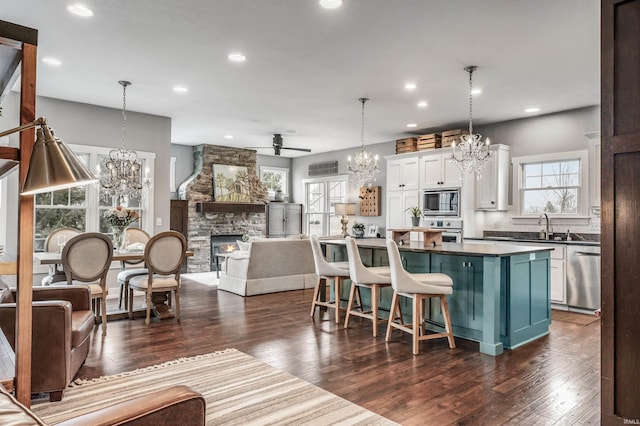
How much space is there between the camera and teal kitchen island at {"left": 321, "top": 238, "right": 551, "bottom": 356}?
3766 millimetres

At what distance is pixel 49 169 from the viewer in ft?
4.46

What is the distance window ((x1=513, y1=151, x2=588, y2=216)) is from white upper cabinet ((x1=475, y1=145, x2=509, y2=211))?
21cm

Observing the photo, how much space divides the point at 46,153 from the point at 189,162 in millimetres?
8771

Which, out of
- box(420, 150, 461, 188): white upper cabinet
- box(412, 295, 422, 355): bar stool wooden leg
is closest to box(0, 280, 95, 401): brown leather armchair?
box(412, 295, 422, 355): bar stool wooden leg

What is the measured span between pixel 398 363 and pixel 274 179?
8329mm

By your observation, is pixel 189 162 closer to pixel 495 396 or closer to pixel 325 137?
pixel 325 137

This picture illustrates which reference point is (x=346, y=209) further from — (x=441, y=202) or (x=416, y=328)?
(x=416, y=328)

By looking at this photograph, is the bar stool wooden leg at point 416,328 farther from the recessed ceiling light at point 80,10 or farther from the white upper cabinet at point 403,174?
the white upper cabinet at point 403,174

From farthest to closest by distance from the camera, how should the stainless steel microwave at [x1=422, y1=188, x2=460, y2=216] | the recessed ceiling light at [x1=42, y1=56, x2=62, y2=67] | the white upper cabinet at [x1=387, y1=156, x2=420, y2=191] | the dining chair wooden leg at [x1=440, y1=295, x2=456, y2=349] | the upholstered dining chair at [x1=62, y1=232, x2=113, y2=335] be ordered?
1. the white upper cabinet at [x1=387, y1=156, x2=420, y2=191]
2. the stainless steel microwave at [x1=422, y1=188, x2=460, y2=216]
3. the recessed ceiling light at [x1=42, y1=56, x2=62, y2=67]
4. the upholstered dining chair at [x1=62, y1=232, x2=113, y2=335]
5. the dining chair wooden leg at [x1=440, y1=295, x2=456, y2=349]

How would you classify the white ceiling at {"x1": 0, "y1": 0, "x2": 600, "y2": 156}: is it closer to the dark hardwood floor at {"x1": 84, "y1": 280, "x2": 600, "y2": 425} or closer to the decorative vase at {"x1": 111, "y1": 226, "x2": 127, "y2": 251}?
the decorative vase at {"x1": 111, "y1": 226, "x2": 127, "y2": 251}

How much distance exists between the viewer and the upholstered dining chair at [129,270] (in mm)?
5089

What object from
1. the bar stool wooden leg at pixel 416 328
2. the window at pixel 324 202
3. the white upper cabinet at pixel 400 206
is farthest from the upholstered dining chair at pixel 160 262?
the window at pixel 324 202

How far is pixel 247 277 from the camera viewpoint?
6.46 m

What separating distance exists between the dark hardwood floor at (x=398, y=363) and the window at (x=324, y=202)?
5.28 metres
